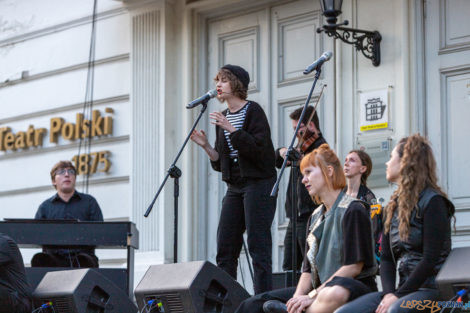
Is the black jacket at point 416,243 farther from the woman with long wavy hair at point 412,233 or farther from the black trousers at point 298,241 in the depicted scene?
the black trousers at point 298,241

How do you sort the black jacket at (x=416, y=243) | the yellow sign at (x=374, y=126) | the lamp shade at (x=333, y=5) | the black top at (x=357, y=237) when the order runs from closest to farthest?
the black jacket at (x=416, y=243) → the black top at (x=357, y=237) → the lamp shade at (x=333, y=5) → the yellow sign at (x=374, y=126)

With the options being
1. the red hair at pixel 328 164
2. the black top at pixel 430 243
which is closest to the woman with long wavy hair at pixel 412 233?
the black top at pixel 430 243

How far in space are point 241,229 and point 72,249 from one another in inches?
75.5

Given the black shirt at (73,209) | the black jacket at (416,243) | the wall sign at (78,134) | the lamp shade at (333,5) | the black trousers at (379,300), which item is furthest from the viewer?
the wall sign at (78,134)

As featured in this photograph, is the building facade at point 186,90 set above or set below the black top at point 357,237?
above

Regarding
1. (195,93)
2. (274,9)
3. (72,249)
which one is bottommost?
(72,249)

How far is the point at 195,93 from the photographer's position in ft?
31.7

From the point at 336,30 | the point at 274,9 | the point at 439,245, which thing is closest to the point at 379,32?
the point at 336,30

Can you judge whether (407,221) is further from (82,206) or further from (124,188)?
(124,188)

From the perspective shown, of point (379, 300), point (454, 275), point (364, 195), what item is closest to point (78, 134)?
point (364, 195)

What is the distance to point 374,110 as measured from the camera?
8.09m

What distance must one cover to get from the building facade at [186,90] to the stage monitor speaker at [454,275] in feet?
10.0

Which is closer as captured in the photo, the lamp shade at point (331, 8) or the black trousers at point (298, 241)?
the black trousers at point (298, 241)

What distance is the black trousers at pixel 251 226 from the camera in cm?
641
